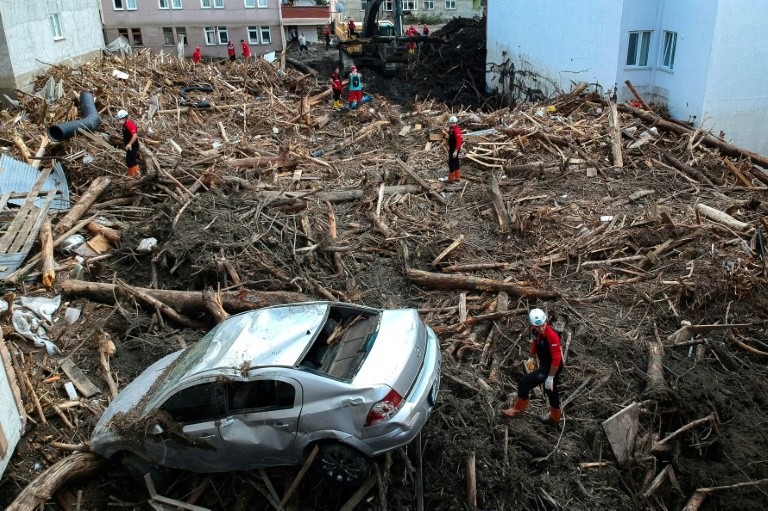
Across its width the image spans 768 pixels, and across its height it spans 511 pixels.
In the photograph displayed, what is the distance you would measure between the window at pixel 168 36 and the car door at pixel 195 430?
136ft

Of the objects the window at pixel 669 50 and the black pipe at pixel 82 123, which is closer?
the black pipe at pixel 82 123

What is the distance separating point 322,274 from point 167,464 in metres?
4.31

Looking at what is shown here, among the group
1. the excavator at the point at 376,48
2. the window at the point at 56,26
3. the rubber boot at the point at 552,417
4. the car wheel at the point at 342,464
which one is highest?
the window at the point at 56,26

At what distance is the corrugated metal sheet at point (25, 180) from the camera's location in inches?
488

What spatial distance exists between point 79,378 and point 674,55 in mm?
18614

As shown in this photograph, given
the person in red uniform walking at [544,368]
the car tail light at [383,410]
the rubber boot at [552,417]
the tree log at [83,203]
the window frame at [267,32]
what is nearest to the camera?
the car tail light at [383,410]

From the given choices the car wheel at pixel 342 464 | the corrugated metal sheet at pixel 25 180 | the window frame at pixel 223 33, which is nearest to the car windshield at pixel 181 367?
the car wheel at pixel 342 464

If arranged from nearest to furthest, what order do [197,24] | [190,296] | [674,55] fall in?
[190,296] → [674,55] → [197,24]

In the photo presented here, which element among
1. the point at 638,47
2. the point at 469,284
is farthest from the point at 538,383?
the point at 638,47

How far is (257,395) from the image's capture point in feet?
19.8

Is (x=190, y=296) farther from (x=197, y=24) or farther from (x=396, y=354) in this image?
(x=197, y=24)

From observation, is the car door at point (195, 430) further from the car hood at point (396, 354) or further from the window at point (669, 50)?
the window at point (669, 50)

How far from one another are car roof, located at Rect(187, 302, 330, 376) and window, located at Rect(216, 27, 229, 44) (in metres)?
39.6

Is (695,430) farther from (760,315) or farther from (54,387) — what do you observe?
(54,387)
